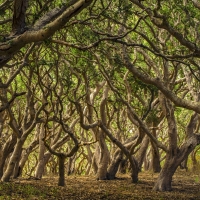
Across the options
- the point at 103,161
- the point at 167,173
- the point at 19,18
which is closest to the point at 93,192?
the point at 167,173

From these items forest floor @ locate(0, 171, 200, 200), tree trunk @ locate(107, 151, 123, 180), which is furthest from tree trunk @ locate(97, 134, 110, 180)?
forest floor @ locate(0, 171, 200, 200)

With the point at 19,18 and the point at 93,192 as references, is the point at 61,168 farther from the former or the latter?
the point at 19,18

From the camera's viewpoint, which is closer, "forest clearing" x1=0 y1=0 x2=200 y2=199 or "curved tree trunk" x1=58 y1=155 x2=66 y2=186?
"forest clearing" x1=0 y1=0 x2=200 y2=199

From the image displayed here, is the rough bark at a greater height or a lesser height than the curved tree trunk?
greater

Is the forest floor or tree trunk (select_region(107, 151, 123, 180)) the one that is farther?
tree trunk (select_region(107, 151, 123, 180))

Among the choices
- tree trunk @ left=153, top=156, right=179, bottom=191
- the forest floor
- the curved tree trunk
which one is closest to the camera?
the forest floor

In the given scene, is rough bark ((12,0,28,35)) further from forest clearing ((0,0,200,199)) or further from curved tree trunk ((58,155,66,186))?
curved tree trunk ((58,155,66,186))

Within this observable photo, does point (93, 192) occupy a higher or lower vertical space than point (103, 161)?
lower

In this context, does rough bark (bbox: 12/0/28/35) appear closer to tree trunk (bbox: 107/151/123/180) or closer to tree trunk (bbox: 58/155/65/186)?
tree trunk (bbox: 58/155/65/186)

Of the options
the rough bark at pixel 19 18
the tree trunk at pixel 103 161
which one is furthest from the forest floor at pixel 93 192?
the rough bark at pixel 19 18

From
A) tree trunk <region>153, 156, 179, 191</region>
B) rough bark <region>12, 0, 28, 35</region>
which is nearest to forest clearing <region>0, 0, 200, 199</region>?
tree trunk <region>153, 156, 179, 191</region>

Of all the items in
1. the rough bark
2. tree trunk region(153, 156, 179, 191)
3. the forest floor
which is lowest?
the forest floor

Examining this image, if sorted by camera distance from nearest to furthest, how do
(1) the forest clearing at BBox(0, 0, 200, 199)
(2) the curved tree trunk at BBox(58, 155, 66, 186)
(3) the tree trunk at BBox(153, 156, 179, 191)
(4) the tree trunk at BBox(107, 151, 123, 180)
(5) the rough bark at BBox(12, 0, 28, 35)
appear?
(5) the rough bark at BBox(12, 0, 28, 35) → (1) the forest clearing at BBox(0, 0, 200, 199) → (3) the tree trunk at BBox(153, 156, 179, 191) → (2) the curved tree trunk at BBox(58, 155, 66, 186) → (4) the tree trunk at BBox(107, 151, 123, 180)

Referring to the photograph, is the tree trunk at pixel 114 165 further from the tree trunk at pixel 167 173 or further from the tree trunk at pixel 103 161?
the tree trunk at pixel 167 173
